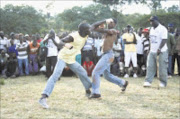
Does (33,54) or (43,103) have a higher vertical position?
(33,54)

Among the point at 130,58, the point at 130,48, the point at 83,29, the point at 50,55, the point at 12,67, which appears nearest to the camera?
the point at 83,29

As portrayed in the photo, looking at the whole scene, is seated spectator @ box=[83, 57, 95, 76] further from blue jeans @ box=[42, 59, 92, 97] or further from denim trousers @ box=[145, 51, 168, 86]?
blue jeans @ box=[42, 59, 92, 97]

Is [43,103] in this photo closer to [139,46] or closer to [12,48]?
[12,48]

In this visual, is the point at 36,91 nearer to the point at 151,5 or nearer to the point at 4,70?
the point at 4,70

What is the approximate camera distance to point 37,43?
11.5m

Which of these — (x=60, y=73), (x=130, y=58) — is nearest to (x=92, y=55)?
(x=130, y=58)

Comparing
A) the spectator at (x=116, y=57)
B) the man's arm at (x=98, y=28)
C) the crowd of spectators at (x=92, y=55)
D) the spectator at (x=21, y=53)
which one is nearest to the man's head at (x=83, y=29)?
the man's arm at (x=98, y=28)

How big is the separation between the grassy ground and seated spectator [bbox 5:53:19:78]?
3.16 meters

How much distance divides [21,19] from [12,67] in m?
13.1

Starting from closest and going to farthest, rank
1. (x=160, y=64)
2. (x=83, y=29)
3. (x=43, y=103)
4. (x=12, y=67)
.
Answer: (x=43, y=103), (x=83, y=29), (x=160, y=64), (x=12, y=67)

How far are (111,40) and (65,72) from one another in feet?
16.5

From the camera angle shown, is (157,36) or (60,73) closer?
(60,73)

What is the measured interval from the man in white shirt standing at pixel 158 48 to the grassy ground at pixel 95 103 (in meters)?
0.46

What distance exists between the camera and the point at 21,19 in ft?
77.0
